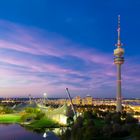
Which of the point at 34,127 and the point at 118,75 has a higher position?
the point at 118,75

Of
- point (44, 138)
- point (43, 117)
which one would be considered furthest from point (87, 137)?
point (43, 117)

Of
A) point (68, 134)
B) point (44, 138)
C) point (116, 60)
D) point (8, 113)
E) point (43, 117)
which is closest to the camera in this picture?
Answer: point (68, 134)

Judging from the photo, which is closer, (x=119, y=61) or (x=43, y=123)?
(x=43, y=123)

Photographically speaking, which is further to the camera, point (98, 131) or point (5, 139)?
point (5, 139)

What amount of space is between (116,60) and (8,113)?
5934 centimetres

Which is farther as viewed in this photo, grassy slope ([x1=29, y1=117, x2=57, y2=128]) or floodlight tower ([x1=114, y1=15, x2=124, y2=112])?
floodlight tower ([x1=114, y1=15, x2=124, y2=112])

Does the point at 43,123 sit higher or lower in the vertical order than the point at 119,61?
lower

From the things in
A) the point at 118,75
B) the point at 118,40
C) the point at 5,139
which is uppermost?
the point at 118,40

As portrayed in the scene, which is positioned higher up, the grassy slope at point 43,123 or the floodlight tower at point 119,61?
the floodlight tower at point 119,61

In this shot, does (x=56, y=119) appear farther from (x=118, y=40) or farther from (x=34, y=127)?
(x=118, y=40)

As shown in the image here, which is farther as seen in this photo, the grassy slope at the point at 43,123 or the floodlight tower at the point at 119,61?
the floodlight tower at the point at 119,61

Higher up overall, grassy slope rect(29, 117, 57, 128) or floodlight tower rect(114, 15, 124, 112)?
floodlight tower rect(114, 15, 124, 112)

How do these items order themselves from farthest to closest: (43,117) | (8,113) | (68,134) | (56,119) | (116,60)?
(8,113)
(116,60)
(43,117)
(56,119)
(68,134)

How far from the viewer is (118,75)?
139 metres
